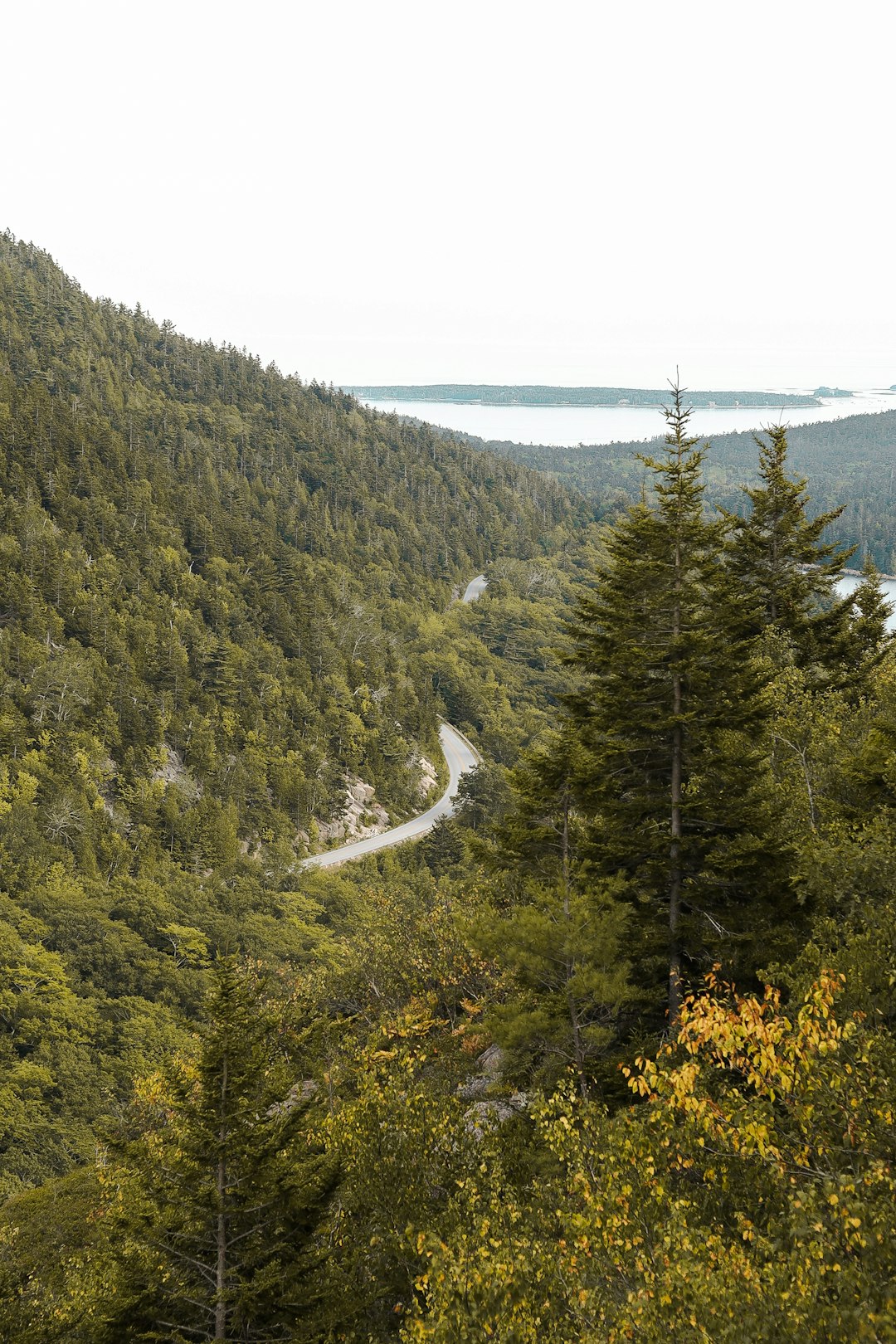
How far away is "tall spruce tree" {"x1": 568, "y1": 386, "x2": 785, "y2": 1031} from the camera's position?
1817 cm

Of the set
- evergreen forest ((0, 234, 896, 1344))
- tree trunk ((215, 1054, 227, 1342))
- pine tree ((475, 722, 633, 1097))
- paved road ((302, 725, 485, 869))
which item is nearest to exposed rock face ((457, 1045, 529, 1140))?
evergreen forest ((0, 234, 896, 1344))

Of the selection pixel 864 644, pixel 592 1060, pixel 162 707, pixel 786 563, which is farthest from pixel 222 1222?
pixel 162 707

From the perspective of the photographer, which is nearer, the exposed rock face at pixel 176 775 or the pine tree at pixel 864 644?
the pine tree at pixel 864 644

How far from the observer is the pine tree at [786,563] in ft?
113

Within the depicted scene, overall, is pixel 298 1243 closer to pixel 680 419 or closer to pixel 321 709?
pixel 680 419

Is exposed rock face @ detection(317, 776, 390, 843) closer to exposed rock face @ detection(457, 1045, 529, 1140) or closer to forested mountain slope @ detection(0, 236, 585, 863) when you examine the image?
forested mountain slope @ detection(0, 236, 585, 863)

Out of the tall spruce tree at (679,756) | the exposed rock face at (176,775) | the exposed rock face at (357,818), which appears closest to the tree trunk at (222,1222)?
the tall spruce tree at (679,756)

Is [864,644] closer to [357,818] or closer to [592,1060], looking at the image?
[592,1060]

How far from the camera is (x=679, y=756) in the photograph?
19.1 metres

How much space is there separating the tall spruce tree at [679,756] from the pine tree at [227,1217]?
317 inches

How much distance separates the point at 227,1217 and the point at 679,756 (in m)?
12.2

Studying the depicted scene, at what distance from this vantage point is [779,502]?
35.4 m

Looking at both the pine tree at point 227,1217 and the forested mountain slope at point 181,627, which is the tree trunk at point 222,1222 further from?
the forested mountain slope at point 181,627

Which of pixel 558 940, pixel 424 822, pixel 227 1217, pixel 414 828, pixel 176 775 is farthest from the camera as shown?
pixel 424 822
